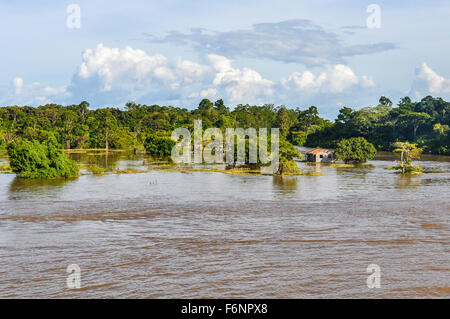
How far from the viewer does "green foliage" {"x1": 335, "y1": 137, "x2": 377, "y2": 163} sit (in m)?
66.2

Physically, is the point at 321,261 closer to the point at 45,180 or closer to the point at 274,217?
the point at 274,217

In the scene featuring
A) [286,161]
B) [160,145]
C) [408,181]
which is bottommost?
[408,181]

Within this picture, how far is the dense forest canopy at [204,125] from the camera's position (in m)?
98.1

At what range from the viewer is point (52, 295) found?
1509cm

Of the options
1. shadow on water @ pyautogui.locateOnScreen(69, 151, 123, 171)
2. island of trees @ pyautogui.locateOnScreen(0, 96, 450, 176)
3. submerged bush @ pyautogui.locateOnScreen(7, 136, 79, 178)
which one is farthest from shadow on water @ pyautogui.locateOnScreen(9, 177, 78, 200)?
island of trees @ pyautogui.locateOnScreen(0, 96, 450, 176)

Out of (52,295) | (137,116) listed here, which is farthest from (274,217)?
(137,116)

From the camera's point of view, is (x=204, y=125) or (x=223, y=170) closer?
(x=223, y=170)

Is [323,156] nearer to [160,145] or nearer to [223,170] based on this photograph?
[223,170]

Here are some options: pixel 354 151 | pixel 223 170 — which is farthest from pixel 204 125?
pixel 223 170

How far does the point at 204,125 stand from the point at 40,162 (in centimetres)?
7072

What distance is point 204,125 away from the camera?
380 ft

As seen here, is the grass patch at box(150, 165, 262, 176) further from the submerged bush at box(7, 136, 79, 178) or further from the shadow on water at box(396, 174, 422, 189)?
the shadow on water at box(396, 174, 422, 189)

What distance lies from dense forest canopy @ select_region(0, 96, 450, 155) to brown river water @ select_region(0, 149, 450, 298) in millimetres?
57401

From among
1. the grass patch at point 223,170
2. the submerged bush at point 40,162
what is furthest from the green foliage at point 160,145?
the submerged bush at point 40,162
